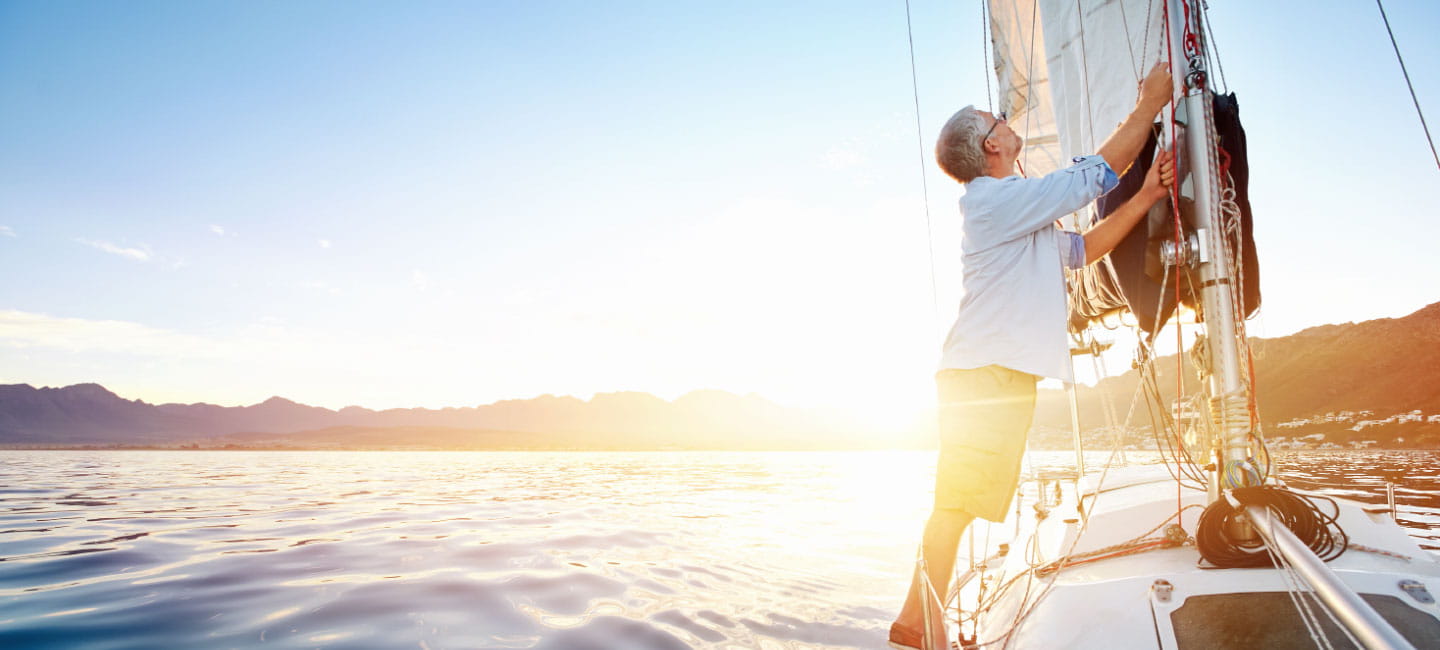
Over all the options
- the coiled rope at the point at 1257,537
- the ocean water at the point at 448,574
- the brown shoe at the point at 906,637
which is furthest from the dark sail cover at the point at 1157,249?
the ocean water at the point at 448,574

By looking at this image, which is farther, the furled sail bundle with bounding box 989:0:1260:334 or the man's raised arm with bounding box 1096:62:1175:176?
the furled sail bundle with bounding box 989:0:1260:334

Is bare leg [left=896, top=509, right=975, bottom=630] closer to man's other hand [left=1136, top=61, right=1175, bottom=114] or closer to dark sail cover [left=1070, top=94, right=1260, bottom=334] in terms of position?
dark sail cover [left=1070, top=94, right=1260, bottom=334]

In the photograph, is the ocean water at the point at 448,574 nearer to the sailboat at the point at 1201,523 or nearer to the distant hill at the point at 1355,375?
the sailboat at the point at 1201,523

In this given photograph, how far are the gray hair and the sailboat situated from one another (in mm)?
816

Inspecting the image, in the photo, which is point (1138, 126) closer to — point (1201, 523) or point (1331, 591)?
point (1201, 523)

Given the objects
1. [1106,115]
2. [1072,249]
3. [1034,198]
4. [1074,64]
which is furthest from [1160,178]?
[1074,64]

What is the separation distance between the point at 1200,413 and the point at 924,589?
69.8 inches

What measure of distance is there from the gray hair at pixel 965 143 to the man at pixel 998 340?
86mm

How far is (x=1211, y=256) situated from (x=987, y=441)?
1.30 metres

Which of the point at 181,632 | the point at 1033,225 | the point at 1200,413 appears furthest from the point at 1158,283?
the point at 181,632

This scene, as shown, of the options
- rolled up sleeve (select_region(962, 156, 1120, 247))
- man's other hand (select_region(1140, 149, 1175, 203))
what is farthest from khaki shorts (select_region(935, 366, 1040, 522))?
man's other hand (select_region(1140, 149, 1175, 203))

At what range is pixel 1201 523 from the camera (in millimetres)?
2297

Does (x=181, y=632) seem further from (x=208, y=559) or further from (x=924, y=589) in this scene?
(x=924, y=589)

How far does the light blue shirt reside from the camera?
7.49 ft
